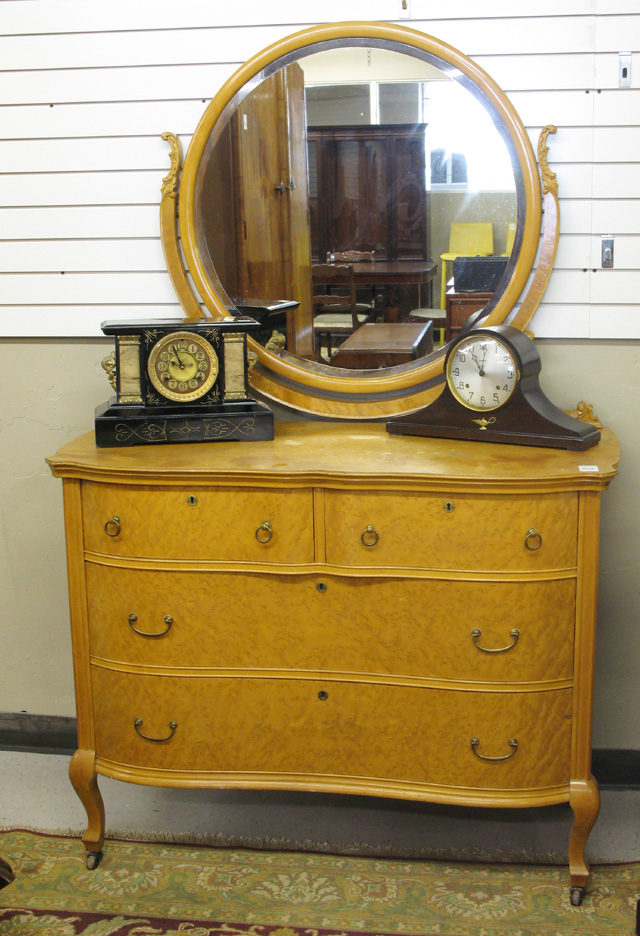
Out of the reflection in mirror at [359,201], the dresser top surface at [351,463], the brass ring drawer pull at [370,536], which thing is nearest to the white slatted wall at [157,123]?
the reflection in mirror at [359,201]

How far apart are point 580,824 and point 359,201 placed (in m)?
1.73

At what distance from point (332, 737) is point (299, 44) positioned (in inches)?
72.6

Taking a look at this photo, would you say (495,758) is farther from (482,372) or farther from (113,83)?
(113,83)

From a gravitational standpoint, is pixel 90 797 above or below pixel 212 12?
below

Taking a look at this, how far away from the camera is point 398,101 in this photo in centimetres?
248

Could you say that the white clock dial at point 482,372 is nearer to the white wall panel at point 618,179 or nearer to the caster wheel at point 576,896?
the white wall panel at point 618,179

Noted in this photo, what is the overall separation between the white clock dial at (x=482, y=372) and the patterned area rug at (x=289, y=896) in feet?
4.14

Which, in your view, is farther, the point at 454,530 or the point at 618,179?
the point at 618,179

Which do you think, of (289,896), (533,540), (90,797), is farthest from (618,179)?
(90,797)

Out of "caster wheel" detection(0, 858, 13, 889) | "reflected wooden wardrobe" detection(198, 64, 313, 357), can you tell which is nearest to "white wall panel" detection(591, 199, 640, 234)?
"reflected wooden wardrobe" detection(198, 64, 313, 357)

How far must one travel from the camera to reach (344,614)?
2.27 m

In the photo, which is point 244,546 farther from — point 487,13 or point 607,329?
point 487,13

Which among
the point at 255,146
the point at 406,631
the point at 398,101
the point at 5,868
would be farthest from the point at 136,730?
the point at 398,101

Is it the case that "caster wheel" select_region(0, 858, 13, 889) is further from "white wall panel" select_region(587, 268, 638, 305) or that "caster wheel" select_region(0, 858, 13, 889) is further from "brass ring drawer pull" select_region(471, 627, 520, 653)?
"white wall panel" select_region(587, 268, 638, 305)
